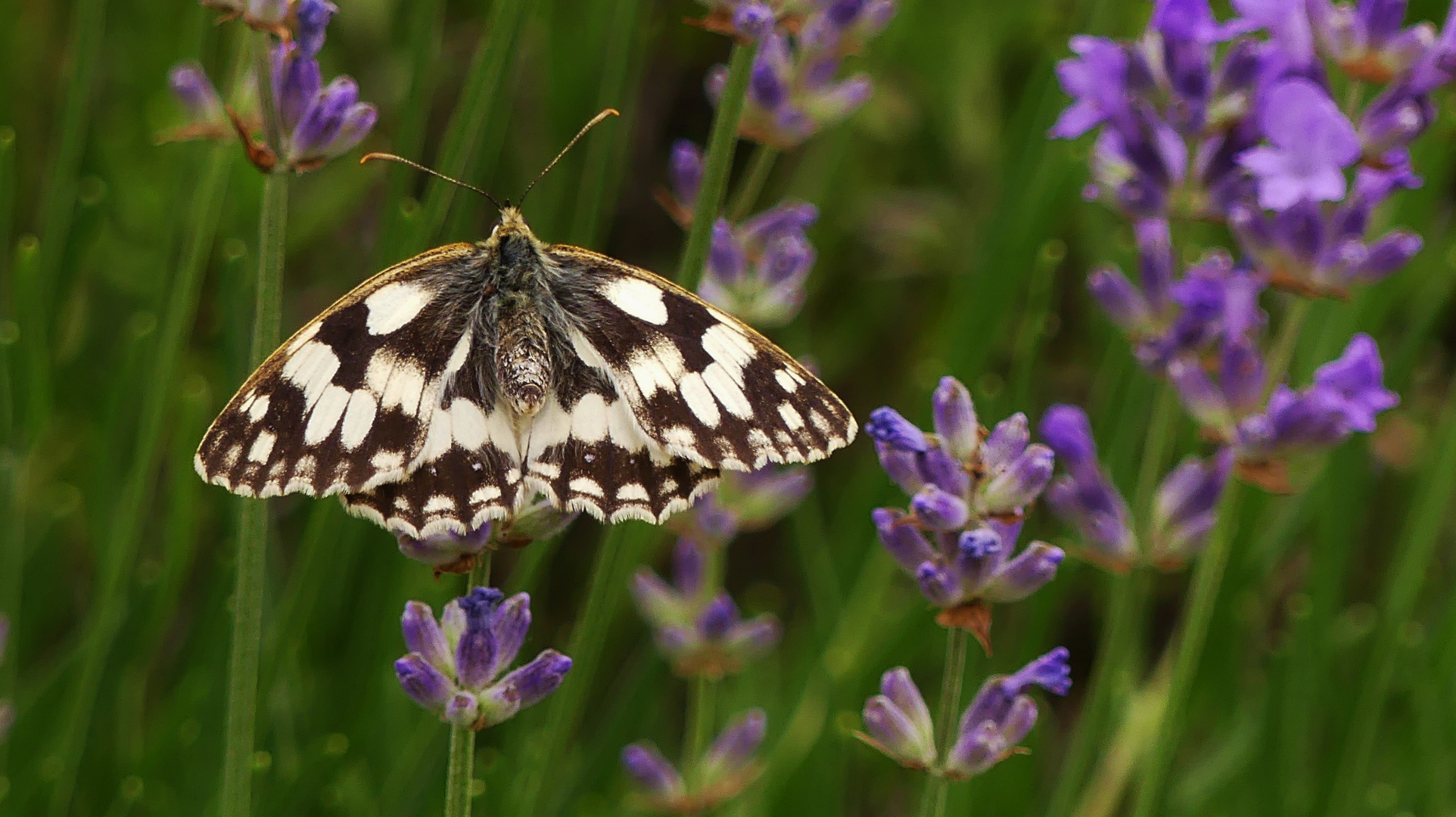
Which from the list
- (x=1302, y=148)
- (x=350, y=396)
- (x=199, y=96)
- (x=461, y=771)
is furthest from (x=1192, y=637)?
(x=199, y=96)

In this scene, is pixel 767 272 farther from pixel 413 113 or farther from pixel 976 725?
pixel 976 725

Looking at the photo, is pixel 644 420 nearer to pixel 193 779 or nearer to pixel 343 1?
pixel 193 779

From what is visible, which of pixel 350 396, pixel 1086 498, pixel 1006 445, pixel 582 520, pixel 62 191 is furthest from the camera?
pixel 582 520

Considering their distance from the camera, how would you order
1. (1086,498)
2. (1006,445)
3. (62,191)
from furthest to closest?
(62,191) < (1086,498) < (1006,445)

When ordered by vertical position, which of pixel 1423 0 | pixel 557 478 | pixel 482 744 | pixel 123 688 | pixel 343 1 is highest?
pixel 1423 0

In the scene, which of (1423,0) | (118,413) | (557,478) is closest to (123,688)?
(118,413)

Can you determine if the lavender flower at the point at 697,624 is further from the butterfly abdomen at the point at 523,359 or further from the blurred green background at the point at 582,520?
the butterfly abdomen at the point at 523,359
